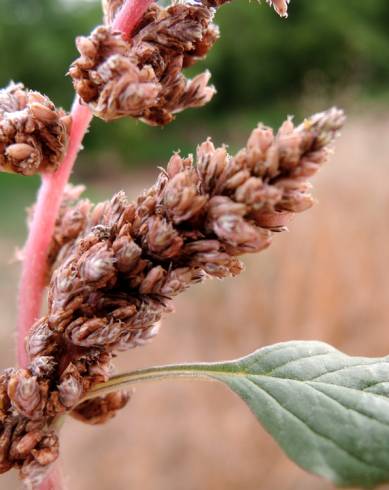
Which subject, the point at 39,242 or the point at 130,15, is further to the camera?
the point at 39,242

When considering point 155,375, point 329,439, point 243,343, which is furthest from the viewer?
point 243,343

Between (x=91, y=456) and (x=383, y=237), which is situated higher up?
(x=383, y=237)

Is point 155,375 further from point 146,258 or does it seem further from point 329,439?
point 329,439

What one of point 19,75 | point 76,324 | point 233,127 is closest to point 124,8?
point 76,324

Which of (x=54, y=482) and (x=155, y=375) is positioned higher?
(x=155, y=375)

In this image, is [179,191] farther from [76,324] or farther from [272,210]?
[76,324]

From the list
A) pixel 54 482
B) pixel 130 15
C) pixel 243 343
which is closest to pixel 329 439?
pixel 54 482
